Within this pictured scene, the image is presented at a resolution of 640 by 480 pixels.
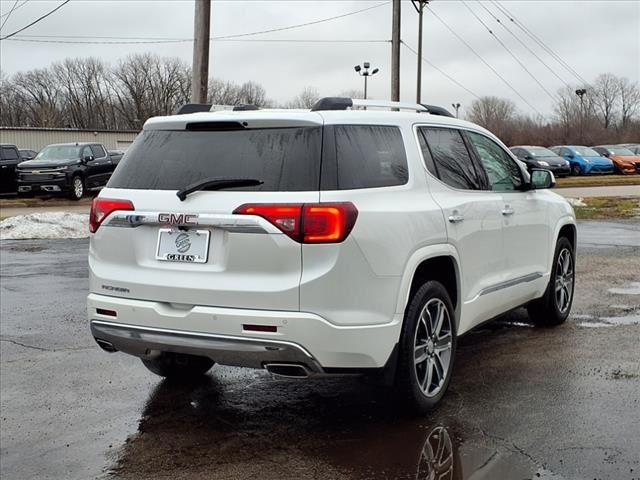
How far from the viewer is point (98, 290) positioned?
4.41 meters

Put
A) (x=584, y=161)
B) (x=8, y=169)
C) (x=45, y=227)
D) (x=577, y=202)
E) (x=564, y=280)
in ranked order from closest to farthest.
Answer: (x=564, y=280)
(x=45, y=227)
(x=577, y=202)
(x=8, y=169)
(x=584, y=161)

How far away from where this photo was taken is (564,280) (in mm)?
6824

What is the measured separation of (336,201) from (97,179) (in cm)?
2316

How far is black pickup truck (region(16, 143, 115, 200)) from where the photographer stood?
24.0 metres

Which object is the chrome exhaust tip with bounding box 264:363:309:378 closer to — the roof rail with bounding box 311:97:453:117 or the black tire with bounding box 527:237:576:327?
the roof rail with bounding box 311:97:453:117

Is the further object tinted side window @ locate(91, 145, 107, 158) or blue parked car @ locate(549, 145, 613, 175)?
blue parked car @ locate(549, 145, 613, 175)

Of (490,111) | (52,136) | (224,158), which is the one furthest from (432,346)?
(490,111)

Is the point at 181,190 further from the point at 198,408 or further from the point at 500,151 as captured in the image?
the point at 500,151

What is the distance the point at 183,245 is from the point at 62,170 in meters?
21.7

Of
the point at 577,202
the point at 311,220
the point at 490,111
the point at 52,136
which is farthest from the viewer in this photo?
the point at 490,111

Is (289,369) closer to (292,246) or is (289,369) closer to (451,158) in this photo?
(292,246)

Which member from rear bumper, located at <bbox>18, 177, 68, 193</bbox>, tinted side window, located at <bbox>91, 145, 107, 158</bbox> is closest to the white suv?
rear bumper, located at <bbox>18, 177, 68, 193</bbox>

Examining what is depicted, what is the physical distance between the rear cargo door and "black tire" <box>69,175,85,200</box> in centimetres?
2100

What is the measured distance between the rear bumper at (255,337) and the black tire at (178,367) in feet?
3.26
